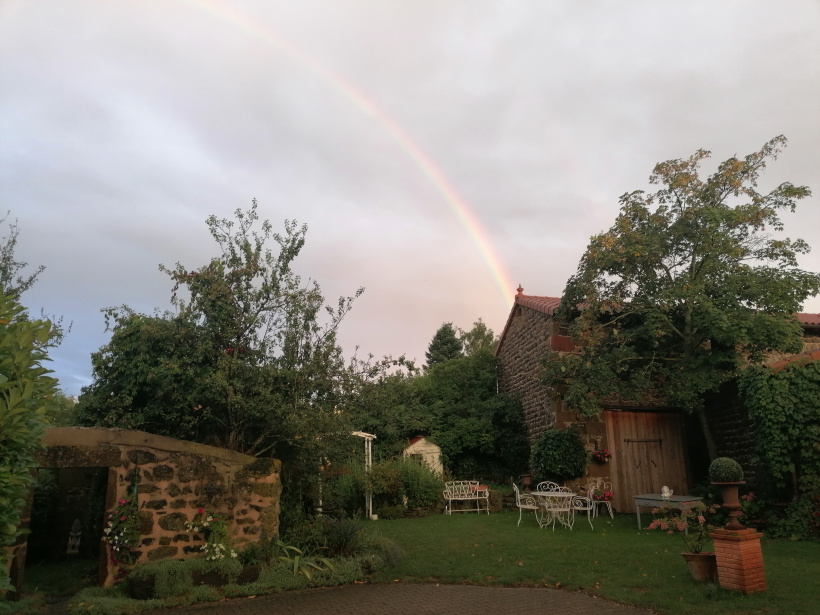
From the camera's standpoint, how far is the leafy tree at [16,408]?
2770mm

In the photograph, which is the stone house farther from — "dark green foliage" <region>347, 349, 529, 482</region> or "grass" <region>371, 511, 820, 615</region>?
"grass" <region>371, 511, 820, 615</region>

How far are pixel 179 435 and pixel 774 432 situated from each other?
9921 mm

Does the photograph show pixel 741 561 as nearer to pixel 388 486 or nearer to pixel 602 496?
pixel 602 496

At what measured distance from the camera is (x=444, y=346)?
31.9 meters

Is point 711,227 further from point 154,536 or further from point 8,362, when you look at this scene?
point 8,362

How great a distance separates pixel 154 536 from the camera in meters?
6.92

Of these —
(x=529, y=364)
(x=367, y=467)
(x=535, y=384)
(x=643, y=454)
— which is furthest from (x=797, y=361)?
(x=367, y=467)

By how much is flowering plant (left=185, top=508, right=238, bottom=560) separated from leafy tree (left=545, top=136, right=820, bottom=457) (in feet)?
25.1

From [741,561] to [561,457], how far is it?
732cm

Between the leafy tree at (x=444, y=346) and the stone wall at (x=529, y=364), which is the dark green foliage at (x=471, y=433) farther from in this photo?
the leafy tree at (x=444, y=346)

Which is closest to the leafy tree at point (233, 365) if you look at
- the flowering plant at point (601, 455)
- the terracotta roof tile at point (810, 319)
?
the flowering plant at point (601, 455)

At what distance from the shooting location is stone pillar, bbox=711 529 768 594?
581 centimetres

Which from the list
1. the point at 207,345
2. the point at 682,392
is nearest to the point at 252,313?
the point at 207,345

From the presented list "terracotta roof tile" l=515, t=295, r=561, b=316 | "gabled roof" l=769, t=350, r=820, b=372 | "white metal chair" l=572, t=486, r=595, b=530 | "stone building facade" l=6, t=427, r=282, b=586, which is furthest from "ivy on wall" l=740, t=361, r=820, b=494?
"stone building facade" l=6, t=427, r=282, b=586
